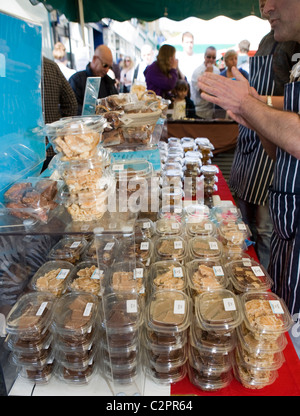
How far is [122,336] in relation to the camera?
106cm

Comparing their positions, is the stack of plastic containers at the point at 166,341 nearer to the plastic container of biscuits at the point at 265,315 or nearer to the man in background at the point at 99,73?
the plastic container of biscuits at the point at 265,315

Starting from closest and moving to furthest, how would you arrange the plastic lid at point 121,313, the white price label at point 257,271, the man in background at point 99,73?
the plastic lid at point 121,313 < the white price label at point 257,271 < the man in background at point 99,73

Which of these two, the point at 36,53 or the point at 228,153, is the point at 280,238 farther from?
the point at 228,153

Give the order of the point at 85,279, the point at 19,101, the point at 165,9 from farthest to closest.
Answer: the point at 165,9 < the point at 85,279 < the point at 19,101

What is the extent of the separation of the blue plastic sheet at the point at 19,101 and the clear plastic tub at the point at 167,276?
70cm

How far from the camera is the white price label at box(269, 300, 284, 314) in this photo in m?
1.12

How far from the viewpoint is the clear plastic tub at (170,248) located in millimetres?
1482

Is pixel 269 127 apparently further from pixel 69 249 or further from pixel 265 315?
pixel 69 249

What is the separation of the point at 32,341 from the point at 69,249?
0.52m

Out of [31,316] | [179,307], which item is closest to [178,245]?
[179,307]

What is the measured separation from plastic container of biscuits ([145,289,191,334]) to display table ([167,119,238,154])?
3.61m

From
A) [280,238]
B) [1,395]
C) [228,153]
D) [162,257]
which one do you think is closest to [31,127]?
[162,257]

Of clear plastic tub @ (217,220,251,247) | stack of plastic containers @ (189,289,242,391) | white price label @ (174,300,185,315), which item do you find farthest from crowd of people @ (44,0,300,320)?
white price label @ (174,300,185,315)

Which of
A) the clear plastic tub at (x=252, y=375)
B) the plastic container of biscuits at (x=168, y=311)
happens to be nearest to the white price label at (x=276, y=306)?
the clear plastic tub at (x=252, y=375)
